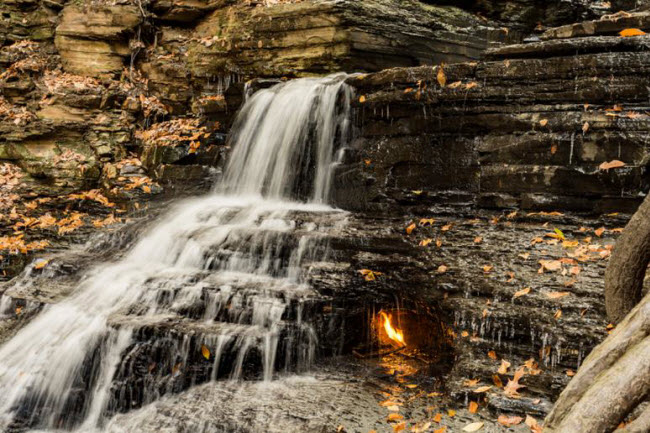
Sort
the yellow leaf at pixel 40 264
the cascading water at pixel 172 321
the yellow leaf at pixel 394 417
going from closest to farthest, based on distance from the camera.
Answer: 1. the yellow leaf at pixel 394 417
2. the cascading water at pixel 172 321
3. the yellow leaf at pixel 40 264

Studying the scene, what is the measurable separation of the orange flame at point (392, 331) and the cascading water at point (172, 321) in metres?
1.31

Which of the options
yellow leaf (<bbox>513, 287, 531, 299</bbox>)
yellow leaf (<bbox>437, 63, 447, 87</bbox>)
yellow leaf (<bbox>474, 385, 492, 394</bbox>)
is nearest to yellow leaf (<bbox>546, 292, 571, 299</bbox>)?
yellow leaf (<bbox>513, 287, 531, 299</bbox>)

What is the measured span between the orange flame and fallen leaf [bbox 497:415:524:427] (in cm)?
239

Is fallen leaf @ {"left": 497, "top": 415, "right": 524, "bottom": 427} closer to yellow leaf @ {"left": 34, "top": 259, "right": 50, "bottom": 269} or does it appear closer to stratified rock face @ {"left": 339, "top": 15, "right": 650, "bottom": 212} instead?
stratified rock face @ {"left": 339, "top": 15, "right": 650, "bottom": 212}

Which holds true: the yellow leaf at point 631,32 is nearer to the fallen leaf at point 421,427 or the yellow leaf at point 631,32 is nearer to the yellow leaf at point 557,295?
the yellow leaf at point 557,295

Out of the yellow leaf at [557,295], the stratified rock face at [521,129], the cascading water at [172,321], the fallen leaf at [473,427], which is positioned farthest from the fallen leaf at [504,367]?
the stratified rock face at [521,129]

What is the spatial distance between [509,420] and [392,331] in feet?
8.44

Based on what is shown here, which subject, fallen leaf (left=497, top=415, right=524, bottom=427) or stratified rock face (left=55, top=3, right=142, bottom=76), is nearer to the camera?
fallen leaf (left=497, top=415, right=524, bottom=427)

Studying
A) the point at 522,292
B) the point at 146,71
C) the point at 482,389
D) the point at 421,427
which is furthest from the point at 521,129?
the point at 146,71

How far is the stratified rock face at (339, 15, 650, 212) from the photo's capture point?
5.72m

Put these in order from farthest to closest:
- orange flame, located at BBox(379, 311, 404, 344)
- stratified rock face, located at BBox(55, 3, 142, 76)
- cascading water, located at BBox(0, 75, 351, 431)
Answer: stratified rock face, located at BBox(55, 3, 142, 76) < orange flame, located at BBox(379, 311, 404, 344) < cascading water, located at BBox(0, 75, 351, 431)

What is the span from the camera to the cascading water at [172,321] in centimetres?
505

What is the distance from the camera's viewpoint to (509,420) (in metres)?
3.90

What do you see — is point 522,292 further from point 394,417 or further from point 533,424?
point 394,417
